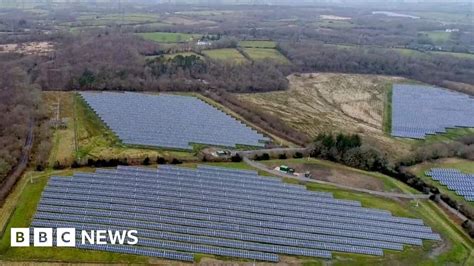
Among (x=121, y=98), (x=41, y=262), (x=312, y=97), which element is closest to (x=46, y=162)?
(x=41, y=262)

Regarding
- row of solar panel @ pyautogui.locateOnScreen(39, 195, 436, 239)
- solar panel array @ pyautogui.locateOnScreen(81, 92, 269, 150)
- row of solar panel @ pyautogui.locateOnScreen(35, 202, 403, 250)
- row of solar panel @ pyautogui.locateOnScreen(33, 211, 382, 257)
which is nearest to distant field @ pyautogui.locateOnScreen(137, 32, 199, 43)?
solar panel array @ pyautogui.locateOnScreen(81, 92, 269, 150)

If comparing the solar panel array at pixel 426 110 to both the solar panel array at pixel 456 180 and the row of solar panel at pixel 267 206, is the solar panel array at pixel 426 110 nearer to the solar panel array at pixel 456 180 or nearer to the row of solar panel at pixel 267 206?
the solar panel array at pixel 456 180

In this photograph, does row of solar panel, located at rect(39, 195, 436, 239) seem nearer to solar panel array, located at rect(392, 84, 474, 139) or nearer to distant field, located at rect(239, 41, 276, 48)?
solar panel array, located at rect(392, 84, 474, 139)

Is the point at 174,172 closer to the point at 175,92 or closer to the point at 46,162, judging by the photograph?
the point at 46,162

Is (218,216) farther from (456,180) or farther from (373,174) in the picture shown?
(456,180)

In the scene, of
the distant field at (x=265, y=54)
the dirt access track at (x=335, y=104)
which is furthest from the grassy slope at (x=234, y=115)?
the distant field at (x=265, y=54)
